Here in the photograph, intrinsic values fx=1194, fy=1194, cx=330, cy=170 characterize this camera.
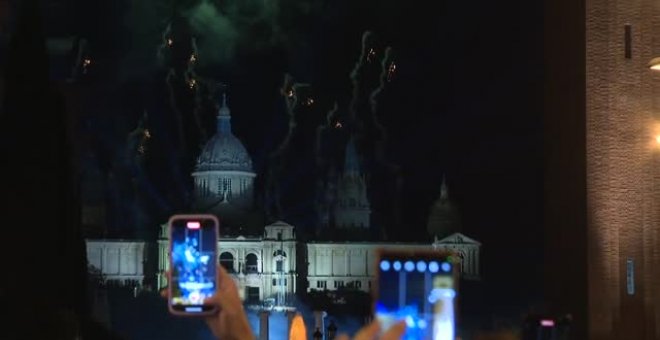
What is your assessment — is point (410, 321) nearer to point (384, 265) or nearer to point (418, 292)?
point (418, 292)

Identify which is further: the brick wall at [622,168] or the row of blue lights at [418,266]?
the brick wall at [622,168]

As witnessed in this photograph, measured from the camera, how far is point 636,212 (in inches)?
499

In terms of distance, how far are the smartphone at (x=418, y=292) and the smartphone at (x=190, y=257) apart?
1.03 meters

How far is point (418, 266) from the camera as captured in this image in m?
5.65

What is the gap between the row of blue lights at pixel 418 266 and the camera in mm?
5645

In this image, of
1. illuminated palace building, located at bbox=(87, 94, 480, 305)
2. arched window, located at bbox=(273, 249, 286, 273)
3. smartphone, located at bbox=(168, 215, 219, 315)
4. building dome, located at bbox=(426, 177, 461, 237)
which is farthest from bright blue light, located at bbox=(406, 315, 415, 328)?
arched window, located at bbox=(273, 249, 286, 273)

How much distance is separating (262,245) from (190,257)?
105ft

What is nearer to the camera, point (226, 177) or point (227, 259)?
point (227, 259)

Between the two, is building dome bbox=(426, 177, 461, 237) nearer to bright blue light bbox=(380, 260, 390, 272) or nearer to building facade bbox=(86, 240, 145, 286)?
building facade bbox=(86, 240, 145, 286)

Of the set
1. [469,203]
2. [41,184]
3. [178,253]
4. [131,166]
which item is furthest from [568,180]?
[131,166]

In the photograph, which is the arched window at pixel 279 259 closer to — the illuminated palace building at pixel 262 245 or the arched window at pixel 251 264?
the illuminated palace building at pixel 262 245

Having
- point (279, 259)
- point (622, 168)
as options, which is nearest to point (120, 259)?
point (279, 259)

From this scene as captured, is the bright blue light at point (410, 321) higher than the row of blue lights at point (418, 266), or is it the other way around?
the row of blue lights at point (418, 266)

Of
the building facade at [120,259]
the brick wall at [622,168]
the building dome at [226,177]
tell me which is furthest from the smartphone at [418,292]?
the building dome at [226,177]
